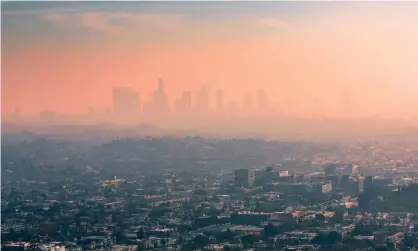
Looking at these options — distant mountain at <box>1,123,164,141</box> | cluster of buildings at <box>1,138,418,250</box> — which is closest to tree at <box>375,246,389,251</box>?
cluster of buildings at <box>1,138,418,250</box>

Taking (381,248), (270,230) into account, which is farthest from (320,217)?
(381,248)

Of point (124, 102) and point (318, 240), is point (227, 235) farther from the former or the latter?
point (124, 102)

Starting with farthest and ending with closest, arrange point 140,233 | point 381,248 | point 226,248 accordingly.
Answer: point 140,233 → point 226,248 → point 381,248

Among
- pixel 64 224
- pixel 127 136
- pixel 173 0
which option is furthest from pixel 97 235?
pixel 173 0

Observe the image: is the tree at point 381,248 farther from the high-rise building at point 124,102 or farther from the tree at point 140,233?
the high-rise building at point 124,102

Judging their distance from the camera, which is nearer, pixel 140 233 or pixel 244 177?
pixel 140 233

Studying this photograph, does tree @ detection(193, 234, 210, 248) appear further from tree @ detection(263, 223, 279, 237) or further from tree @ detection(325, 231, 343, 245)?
tree @ detection(325, 231, 343, 245)
